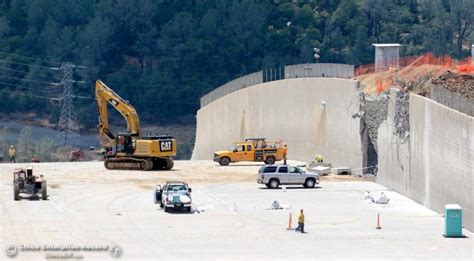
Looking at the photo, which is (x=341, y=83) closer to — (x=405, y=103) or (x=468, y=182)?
(x=405, y=103)

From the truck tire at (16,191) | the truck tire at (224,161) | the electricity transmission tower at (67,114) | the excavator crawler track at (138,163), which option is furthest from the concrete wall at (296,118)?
the electricity transmission tower at (67,114)

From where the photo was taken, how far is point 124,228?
60.8 metres

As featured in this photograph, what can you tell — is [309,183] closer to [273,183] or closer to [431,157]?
[273,183]

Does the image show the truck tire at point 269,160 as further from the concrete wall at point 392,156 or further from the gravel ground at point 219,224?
the concrete wall at point 392,156

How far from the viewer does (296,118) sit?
3767 inches

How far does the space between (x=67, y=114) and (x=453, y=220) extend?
101 metres

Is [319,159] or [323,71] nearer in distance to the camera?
[319,159]

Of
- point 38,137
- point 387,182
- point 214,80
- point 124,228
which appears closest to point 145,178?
point 387,182

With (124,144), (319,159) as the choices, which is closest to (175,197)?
(124,144)

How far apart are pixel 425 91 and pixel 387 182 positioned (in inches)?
190

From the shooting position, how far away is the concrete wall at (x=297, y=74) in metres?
92.7

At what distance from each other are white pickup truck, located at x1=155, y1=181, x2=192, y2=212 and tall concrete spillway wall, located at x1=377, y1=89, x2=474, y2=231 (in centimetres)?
1044

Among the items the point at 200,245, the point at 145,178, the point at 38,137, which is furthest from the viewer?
the point at 38,137

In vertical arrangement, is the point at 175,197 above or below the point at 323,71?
below
